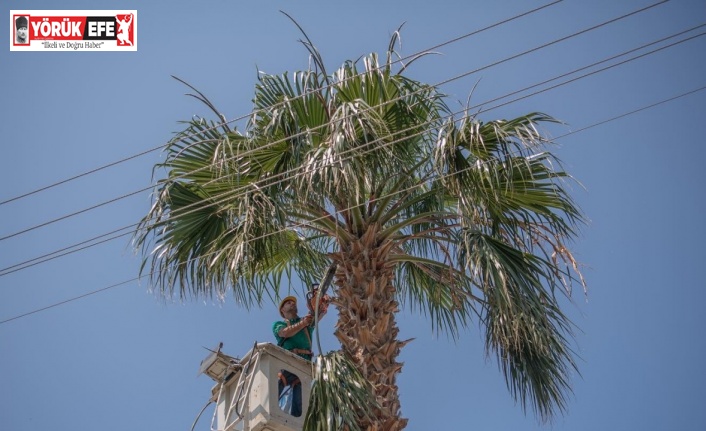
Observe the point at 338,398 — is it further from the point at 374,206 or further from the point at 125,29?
the point at 125,29

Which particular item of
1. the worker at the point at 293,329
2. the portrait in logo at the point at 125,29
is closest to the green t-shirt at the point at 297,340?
the worker at the point at 293,329

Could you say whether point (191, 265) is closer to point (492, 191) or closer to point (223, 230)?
point (223, 230)

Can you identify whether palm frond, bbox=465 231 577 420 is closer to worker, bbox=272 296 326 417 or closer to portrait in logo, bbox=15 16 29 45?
worker, bbox=272 296 326 417

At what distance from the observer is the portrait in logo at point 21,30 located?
636 inches

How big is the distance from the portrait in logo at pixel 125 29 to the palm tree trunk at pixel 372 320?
20.2ft

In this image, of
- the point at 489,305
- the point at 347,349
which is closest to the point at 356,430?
the point at 347,349

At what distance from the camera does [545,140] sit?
11148 millimetres

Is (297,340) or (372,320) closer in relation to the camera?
(372,320)

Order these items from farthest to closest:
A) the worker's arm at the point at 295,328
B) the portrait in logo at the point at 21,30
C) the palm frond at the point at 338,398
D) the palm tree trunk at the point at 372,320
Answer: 1. the portrait in logo at the point at 21,30
2. the worker's arm at the point at 295,328
3. the palm tree trunk at the point at 372,320
4. the palm frond at the point at 338,398

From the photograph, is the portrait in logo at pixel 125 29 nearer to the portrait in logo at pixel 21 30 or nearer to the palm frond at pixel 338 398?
the portrait in logo at pixel 21 30

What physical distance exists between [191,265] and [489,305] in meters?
2.97

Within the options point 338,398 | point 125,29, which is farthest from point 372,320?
point 125,29

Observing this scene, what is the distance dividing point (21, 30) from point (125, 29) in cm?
139

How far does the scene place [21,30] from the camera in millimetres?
16328
